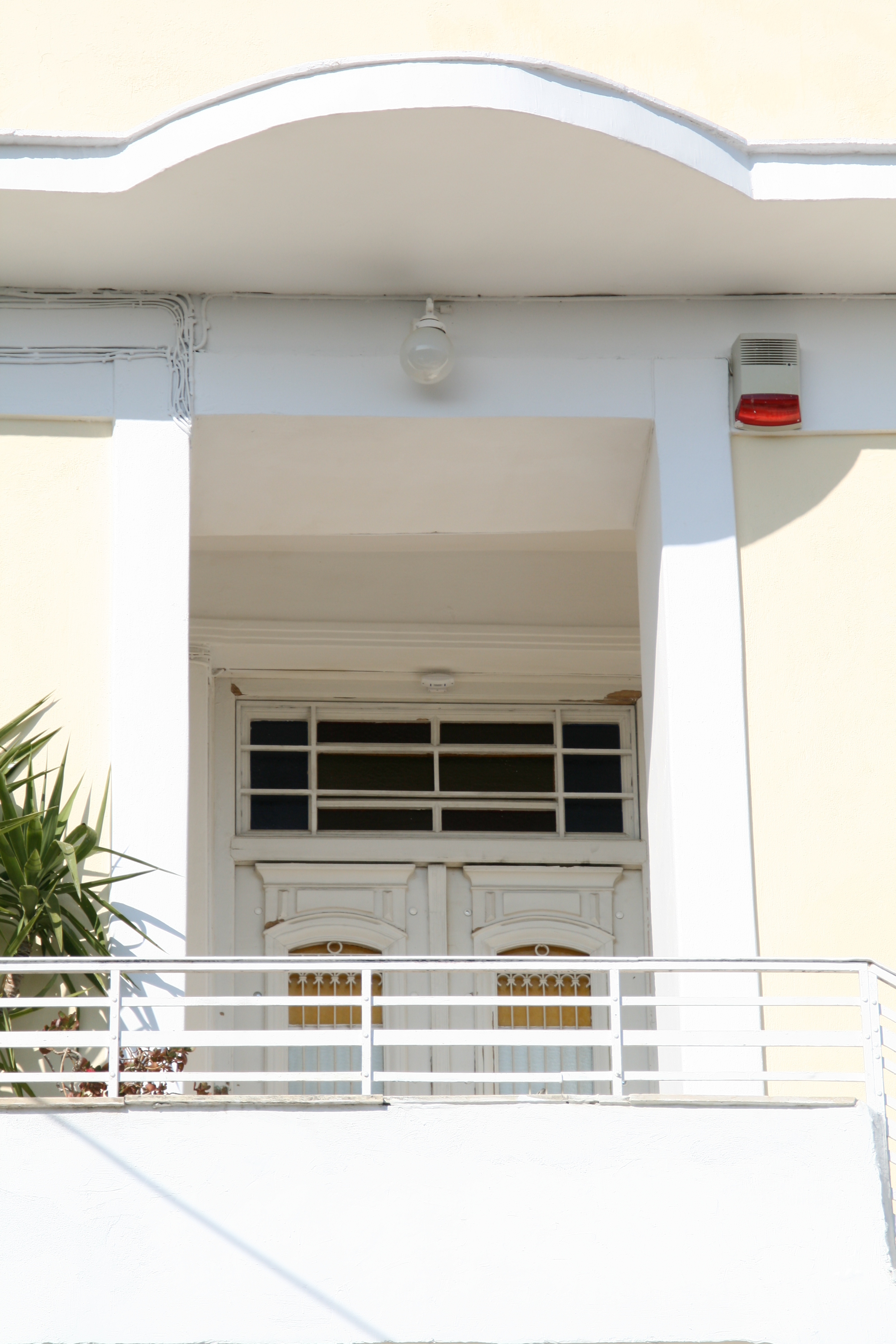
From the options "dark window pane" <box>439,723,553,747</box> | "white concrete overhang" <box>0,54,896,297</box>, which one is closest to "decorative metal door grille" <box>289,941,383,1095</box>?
"dark window pane" <box>439,723,553,747</box>

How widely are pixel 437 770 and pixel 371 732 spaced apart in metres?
0.48

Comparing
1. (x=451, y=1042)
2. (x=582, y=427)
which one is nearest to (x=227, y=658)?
(x=582, y=427)

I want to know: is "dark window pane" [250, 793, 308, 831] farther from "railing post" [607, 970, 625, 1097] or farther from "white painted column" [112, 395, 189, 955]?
"railing post" [607, 970, 625, 1097]

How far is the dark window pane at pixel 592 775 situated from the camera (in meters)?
9.88

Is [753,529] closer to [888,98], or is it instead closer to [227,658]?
[888,98]

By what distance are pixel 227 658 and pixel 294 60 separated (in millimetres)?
3703

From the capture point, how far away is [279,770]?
9703 millimetres

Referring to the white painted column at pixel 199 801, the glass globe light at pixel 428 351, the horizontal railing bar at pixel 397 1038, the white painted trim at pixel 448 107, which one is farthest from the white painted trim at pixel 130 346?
the horizontal railing bar at pixel 397 1038

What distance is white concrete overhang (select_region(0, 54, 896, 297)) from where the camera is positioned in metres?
6.32

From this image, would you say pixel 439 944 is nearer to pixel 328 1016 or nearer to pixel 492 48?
pixel 328 1016

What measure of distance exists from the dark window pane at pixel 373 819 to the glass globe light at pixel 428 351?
3402 millimetres

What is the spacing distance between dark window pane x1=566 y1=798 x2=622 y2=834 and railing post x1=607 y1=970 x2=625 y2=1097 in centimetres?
Answer: 447

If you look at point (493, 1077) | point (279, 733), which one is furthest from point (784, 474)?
point (279, 733)

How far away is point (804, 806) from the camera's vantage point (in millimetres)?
6867
